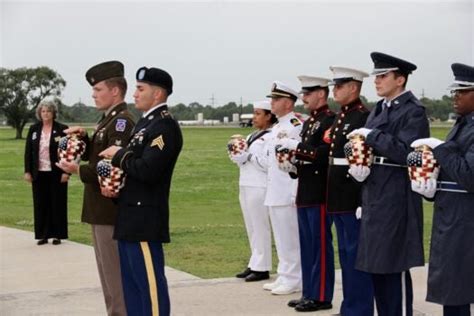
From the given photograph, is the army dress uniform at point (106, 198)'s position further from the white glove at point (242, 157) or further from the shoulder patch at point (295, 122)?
the white glove at point (242, 157)

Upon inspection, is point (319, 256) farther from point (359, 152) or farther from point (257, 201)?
point (359, 152)

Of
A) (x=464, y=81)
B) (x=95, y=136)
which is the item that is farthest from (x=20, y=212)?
(x=464, y=81)

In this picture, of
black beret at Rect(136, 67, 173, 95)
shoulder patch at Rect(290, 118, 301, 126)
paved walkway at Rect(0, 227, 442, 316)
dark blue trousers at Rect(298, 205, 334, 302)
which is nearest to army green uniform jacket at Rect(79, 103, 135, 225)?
black beret at Rect(136, 67, 173, 95)

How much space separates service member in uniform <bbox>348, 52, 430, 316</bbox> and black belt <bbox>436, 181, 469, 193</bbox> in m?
0.38

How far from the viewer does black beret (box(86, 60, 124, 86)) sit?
232 inches

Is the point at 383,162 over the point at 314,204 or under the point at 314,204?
over

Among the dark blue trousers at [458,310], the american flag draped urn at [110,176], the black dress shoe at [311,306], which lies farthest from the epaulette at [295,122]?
the dark blue trousers at [458,310]

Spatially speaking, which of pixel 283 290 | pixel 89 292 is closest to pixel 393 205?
pixel 283 290

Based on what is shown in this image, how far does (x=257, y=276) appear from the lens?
807 cm

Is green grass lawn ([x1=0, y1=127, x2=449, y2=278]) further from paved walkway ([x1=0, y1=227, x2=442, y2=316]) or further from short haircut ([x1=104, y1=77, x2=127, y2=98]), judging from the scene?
short haircut ([x1=104, y1=77, x2=127, y2=98])

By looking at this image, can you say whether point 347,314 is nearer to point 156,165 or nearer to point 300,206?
point 300,206

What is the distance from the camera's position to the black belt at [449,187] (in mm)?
4938

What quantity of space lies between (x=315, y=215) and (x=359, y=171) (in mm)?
1473

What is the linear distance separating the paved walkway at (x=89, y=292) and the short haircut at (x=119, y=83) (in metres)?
1.94
